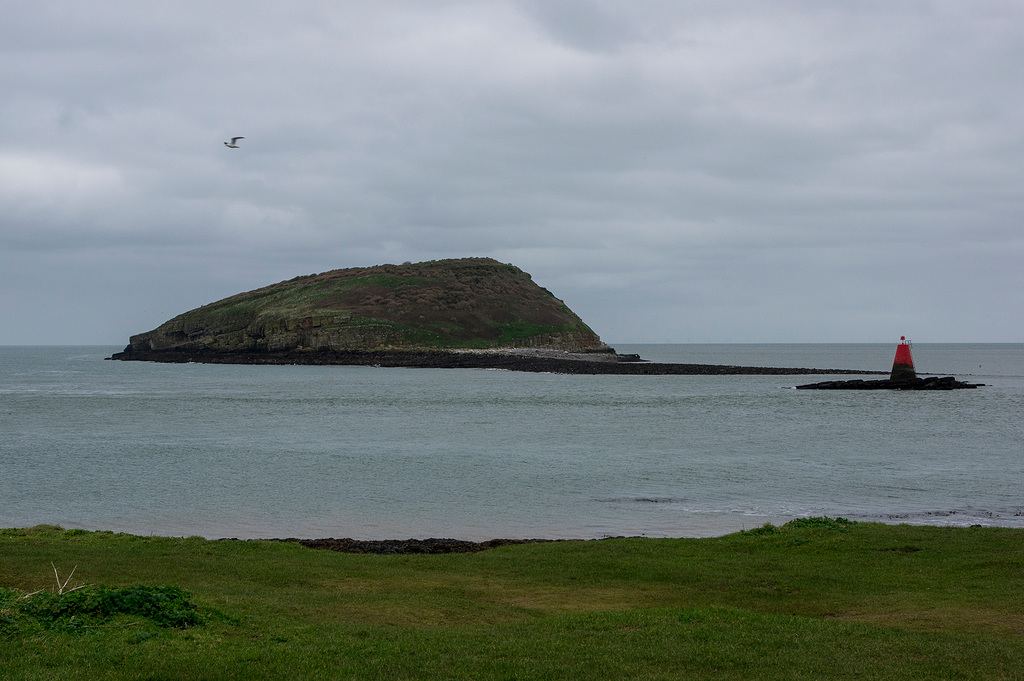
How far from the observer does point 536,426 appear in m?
49.2

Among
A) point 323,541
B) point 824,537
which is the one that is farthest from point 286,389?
point 824,537

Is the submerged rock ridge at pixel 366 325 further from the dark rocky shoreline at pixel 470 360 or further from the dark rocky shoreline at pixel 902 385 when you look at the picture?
the dark rocky shoreline at pixel 902 385

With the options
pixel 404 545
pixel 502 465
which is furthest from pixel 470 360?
pixel 404 545

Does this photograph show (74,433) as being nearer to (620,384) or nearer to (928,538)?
(928,538)

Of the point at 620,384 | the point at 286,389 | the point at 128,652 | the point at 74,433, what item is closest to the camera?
the point at 128,652

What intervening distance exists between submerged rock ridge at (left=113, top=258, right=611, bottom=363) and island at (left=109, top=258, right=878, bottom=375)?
0.23m

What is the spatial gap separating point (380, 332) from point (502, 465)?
13755 centimetres

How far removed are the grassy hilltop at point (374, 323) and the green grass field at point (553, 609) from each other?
151160 mm

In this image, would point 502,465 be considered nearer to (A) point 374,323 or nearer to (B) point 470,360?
(B) point 470,360

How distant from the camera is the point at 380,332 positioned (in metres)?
168

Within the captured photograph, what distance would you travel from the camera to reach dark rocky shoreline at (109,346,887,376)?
12006 centimetres

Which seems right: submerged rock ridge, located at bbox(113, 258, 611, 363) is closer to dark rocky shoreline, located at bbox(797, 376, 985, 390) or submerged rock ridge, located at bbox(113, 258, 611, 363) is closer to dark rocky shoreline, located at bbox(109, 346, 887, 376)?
dark rocky shoreline, located at bbox(109, 346, 887, 376)

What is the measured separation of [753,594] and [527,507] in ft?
39.4

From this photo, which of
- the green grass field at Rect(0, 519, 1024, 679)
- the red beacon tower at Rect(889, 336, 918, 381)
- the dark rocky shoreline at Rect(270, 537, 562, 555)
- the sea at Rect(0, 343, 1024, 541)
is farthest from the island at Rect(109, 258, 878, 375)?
the green grass field at Rect(0, 519, 1024, 679)
